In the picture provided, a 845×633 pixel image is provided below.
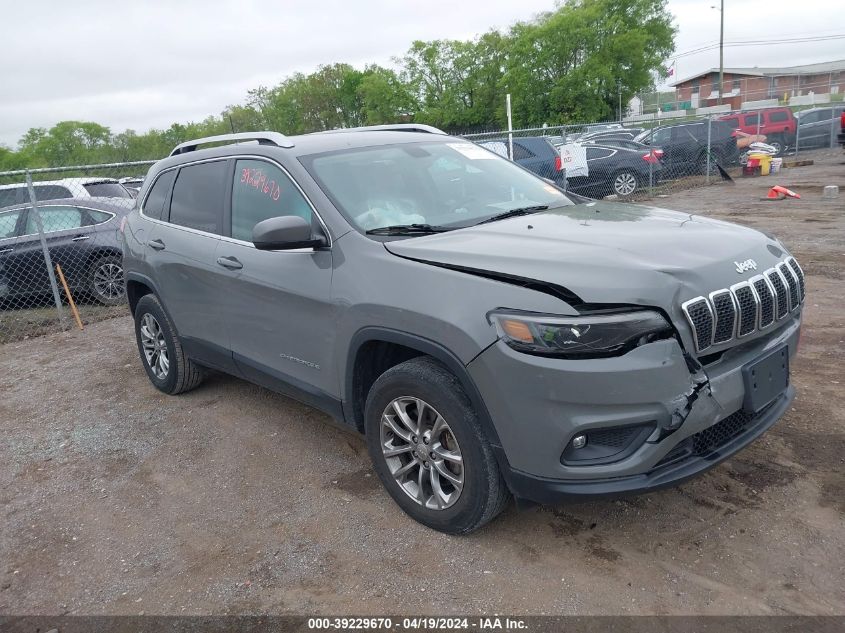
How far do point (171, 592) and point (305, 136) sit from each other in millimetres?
2630

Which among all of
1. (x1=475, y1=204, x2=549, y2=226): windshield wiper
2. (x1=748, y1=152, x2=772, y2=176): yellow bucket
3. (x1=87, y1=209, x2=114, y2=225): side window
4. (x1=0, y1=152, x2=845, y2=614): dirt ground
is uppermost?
(x1=475, y1=204, x2=549, y2=226): windshield wiper

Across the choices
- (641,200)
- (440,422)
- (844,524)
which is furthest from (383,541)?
(641,200)

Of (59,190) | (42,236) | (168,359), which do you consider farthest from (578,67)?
(168,359)

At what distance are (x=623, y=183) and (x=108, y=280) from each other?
11564mm

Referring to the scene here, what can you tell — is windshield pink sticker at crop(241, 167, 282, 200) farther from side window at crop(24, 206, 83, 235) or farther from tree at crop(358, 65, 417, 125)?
tree at crop(358, 65, 417, 125)

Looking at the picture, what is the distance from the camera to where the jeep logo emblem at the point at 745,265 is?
110 inches

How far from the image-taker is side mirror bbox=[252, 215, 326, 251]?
3219mm

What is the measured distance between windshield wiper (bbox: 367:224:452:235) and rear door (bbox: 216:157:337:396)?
284 mm

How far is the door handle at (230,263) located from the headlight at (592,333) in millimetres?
2102

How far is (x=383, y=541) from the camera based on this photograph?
3193 millimetres

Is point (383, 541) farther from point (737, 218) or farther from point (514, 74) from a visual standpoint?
point (514, 74)

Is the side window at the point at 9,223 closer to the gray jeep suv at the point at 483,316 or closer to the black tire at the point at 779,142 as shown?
the gray jeep suv at the point at 483,316

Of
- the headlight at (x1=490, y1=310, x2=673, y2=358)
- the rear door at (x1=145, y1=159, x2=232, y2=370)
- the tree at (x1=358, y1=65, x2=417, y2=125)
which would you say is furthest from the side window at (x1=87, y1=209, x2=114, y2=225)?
the tree at (x1=358, y1=65, x2=417, y2=125)

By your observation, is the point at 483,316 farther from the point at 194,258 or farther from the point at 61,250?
the point at 61,250
